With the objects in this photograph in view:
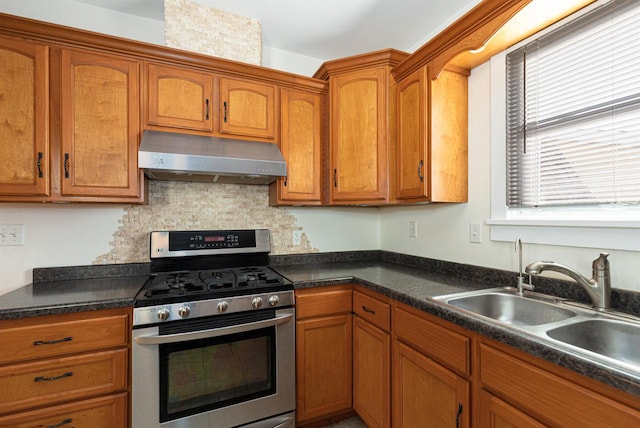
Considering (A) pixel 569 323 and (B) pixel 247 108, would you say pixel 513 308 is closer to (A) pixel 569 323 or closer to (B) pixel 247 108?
(A) pixel 569 323

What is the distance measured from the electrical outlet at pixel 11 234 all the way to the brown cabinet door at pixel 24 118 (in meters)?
0.35

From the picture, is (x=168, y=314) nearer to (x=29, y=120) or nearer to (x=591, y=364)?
(x=29, y=120)

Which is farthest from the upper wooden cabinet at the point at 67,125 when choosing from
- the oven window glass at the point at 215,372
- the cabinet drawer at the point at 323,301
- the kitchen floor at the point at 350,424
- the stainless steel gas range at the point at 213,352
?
the kitchen floor at the point at 350,424

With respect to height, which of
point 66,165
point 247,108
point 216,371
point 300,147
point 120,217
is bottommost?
point 216,371

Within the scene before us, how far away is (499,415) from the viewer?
3.40 feet

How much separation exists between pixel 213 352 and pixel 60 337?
66 cm

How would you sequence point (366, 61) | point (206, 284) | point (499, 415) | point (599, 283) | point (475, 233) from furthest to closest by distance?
point (366, 61)
point (475, 233)
point (206, 284)
point (599, 283)
point (499, 415)

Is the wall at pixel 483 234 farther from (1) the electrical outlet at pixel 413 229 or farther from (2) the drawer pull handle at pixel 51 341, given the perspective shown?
(2) the drawer pull handle at pixel 51 341

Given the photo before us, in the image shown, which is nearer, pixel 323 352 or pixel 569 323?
pixel 569 323

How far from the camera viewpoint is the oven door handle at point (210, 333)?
1445 millimetres

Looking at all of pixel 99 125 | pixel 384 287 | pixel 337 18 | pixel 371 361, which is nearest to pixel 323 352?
pixel 371 361

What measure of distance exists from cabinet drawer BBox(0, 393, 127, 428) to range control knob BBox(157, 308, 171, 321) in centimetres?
39

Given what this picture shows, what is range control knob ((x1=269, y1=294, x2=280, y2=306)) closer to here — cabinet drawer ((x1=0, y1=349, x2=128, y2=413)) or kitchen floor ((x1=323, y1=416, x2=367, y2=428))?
cabinet drawer ((x1=0, y1=349, x2=128, y2=413))

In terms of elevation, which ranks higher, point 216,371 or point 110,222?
point 110,222
